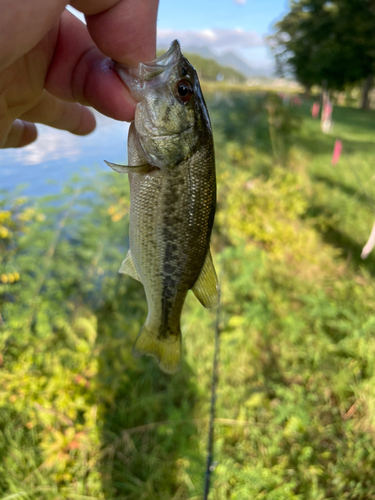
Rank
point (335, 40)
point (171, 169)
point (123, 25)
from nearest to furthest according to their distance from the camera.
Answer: point (123, 25), point (171, 169), point (335, 40)

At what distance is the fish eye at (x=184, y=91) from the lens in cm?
135

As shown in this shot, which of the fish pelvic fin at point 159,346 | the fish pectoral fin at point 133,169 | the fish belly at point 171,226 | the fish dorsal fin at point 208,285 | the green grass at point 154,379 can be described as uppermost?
the fish pectoral fin at point 133,169

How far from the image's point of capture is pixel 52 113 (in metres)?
2.05

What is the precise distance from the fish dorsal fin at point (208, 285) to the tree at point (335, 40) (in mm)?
25196

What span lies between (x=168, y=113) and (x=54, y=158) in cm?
182

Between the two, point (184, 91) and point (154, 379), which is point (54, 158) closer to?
point (184, 91)

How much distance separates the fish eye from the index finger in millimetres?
221

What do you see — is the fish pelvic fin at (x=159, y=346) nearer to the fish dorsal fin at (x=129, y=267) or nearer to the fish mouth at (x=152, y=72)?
the fish dorsal fin at (x=129, y=267)

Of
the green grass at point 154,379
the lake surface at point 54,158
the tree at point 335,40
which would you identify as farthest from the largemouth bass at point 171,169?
the tree at point 335,40

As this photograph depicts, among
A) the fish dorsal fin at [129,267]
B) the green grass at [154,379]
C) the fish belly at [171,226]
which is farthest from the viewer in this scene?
the green grass at [154,379]

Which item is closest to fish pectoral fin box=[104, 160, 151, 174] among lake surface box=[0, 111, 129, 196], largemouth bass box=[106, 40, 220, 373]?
largemouth bass box=[106, 40, 220, 373]

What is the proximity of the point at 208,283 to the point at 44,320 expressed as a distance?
189cm

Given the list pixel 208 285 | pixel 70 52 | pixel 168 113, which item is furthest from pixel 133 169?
pixel 70 52

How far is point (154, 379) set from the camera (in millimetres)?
3236
